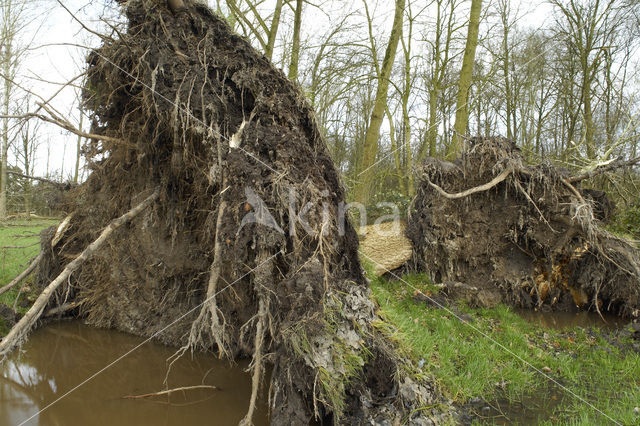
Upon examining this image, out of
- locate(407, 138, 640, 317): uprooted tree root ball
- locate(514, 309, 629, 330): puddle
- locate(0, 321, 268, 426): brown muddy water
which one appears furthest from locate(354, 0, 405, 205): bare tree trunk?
locate(0, 321, 268, 426): brown muddy water

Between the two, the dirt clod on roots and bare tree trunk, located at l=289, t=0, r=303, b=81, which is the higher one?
bare tree trunk, located at l=289, t=0, r=303, b=81

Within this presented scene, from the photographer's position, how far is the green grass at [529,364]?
120 inches

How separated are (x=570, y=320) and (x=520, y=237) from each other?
51.1 inches

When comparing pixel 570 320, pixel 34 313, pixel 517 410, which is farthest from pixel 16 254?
pixel 570 320

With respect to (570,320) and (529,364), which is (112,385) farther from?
(570,320)

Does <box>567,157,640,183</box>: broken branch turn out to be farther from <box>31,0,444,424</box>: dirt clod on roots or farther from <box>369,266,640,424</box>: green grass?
<box>31,0,444,424</box>: dirt clod on roots

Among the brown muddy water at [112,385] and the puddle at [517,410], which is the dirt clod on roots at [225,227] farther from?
the puddle at [517,410]

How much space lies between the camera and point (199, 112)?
11.6 feet

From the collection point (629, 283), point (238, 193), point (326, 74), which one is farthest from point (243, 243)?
point (326, 74)

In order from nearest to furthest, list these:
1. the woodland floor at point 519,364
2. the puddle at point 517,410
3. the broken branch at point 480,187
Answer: the puddle at point 517,410, the woodland floor at point 519,364, the broken branch at point 480,187

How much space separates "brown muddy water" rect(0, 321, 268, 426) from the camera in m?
2.75

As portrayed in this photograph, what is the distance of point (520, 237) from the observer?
570cm

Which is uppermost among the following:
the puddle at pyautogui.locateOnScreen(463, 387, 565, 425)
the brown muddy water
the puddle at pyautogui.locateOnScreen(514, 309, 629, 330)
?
the puddle at pyautogui.locateOnScreen(514, 309, 629, 330)

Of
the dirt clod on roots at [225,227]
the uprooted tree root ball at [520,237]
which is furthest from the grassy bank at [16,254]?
the uprooted tree root ball at [520,237]
